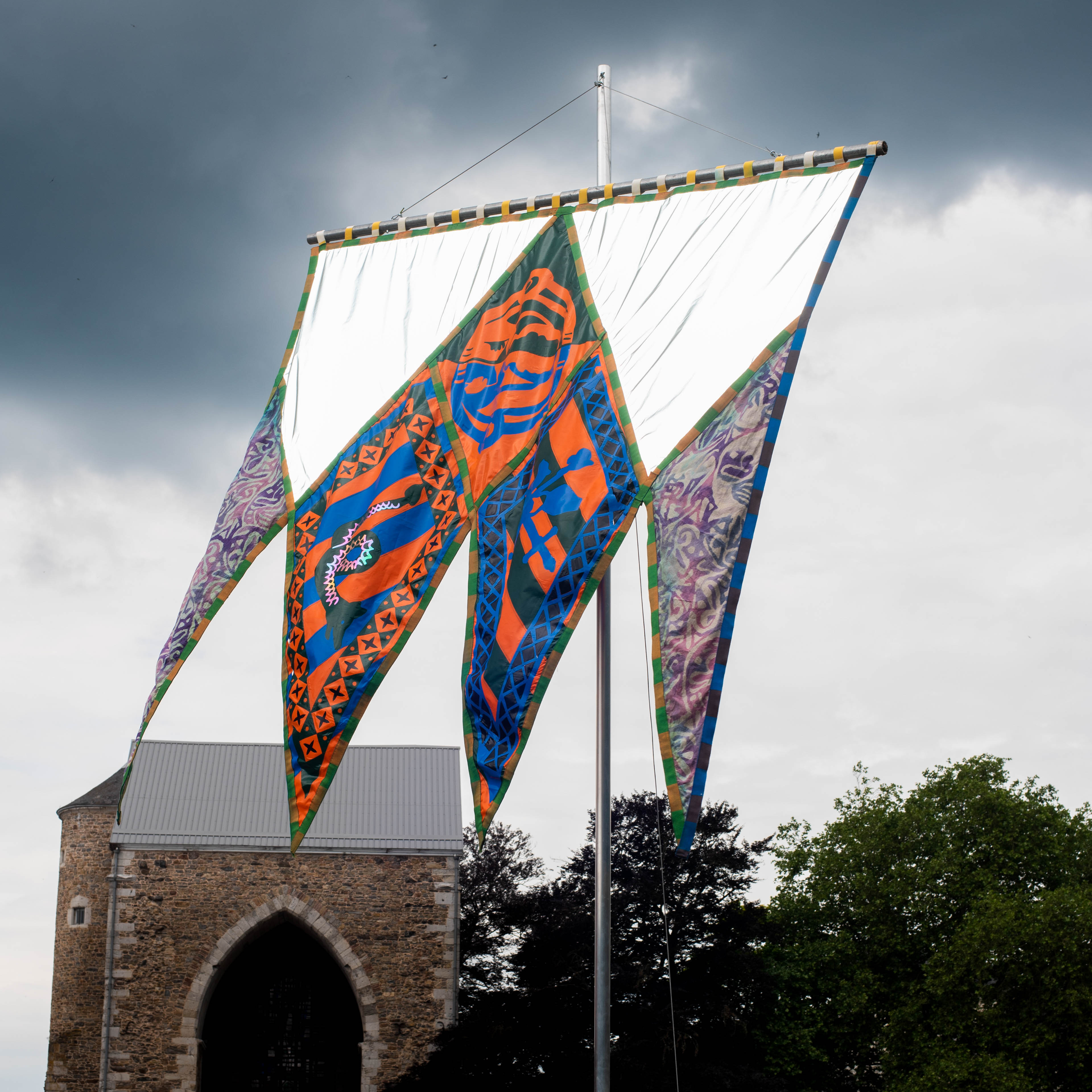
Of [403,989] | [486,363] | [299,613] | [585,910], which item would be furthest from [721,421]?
[403,989]

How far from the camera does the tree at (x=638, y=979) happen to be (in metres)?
18.0

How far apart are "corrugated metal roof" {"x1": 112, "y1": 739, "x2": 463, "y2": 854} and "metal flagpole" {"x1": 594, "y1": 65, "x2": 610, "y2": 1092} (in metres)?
15.0

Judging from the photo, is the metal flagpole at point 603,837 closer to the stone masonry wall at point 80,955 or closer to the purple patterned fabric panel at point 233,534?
the purple patterned fabric panel at point 233,534

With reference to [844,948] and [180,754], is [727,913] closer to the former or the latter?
[844,948]

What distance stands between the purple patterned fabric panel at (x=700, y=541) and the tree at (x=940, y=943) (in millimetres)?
15753

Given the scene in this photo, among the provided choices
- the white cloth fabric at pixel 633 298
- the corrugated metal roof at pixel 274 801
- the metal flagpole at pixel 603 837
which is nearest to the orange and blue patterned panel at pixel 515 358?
the white cloth fabric at pixel 633 298

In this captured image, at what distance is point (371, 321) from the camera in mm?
10586

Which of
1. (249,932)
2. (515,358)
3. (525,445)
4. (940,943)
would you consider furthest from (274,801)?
(525,445)

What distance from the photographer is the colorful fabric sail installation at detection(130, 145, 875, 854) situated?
7.97m

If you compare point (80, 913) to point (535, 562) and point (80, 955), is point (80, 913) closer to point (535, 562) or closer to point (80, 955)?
point (80, 955)

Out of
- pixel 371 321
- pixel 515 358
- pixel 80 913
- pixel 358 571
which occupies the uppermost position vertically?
pixel 371 321

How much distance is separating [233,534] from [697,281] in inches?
159

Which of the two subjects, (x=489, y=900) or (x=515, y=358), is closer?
(x=515, y=358)

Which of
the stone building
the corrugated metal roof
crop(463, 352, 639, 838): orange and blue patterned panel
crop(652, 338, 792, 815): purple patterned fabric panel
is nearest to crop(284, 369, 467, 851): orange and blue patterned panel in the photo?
crop(463, 352, 639, 838): orange and blue patterned panel
